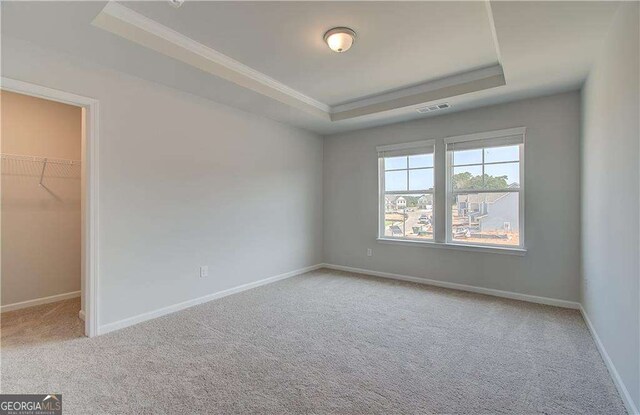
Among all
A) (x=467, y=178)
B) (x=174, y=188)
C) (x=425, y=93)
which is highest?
(x=425, y=93)


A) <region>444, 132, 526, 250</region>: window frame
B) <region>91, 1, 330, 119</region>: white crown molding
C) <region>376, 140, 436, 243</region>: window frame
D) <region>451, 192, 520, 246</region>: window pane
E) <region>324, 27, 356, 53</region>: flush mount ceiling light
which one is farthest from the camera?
<region>376, 140, 436, 243</region>: window frame

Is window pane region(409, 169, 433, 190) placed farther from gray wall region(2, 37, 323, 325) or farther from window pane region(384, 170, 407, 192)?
gray wall region(2, 37, 323, 325)

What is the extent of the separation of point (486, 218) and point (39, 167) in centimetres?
580

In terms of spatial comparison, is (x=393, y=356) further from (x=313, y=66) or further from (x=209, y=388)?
(x=313, y=66)

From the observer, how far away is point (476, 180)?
4297mm

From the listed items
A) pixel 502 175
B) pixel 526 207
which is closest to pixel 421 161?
pixel 502 175

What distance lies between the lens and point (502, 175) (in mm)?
4098

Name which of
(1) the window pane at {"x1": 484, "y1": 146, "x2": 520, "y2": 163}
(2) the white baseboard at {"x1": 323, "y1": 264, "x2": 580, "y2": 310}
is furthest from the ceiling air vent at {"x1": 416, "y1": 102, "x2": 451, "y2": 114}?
(2) the white baseboard at {"x1": 323, "y1": 264, "x2": 580, "y2": 310}

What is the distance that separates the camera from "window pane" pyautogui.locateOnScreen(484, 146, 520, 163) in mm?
4008

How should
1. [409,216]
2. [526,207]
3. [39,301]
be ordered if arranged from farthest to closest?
1. [409,216]
2. [526,207]
3. [39,301]

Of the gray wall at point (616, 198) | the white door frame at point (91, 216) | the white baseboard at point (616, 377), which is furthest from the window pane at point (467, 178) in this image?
the white door frame at point (91, 216)
